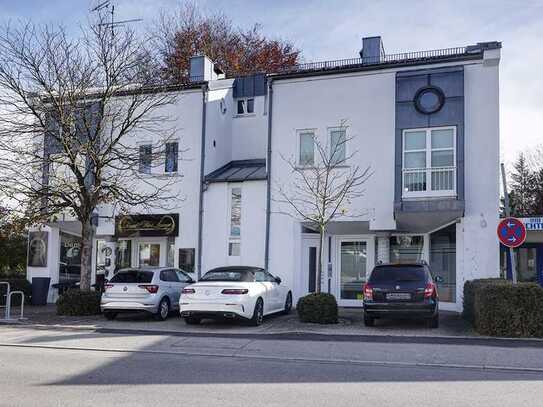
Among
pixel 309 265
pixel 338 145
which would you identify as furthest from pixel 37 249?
pixel 338 145

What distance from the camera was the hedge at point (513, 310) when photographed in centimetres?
1264

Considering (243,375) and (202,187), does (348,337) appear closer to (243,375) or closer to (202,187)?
(243,375)

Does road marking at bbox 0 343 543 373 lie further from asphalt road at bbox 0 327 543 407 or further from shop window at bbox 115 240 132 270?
shop window at bbox 115 240 132 270

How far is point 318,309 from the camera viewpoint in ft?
49.4

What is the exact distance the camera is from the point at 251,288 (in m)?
14.6

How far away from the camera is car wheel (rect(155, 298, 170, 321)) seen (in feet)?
53.1

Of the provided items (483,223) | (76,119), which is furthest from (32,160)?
(483,223)

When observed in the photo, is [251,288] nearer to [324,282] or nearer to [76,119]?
[324,282]

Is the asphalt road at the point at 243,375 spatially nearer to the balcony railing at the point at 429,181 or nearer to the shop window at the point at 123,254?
the balcony railing at the point at 429,181

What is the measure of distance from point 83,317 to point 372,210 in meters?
8.91

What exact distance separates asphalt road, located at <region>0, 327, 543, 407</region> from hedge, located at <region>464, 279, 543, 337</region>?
1.37 metres

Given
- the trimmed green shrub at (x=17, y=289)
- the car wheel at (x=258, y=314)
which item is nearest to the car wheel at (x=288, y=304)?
the car wheel at (x=258, y=314)

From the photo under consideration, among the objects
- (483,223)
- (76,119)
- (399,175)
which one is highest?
(76,119)

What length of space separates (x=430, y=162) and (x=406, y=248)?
2934 mm
